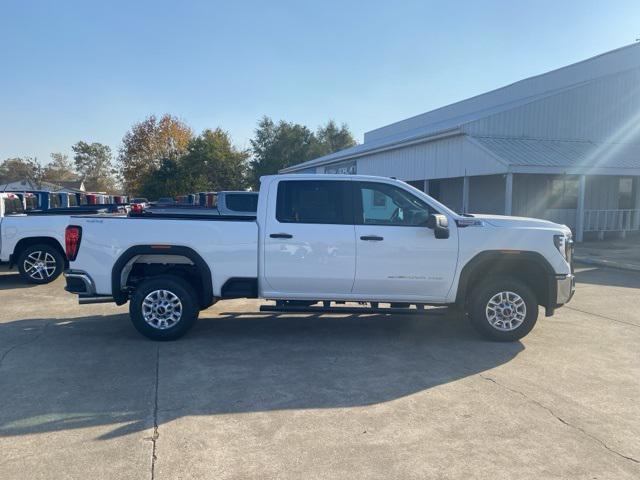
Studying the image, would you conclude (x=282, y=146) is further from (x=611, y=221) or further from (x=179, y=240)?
(x=179, y=240)

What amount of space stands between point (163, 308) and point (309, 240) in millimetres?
1974

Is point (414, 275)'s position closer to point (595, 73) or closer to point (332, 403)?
point (332, 403)

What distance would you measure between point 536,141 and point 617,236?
16.7ft

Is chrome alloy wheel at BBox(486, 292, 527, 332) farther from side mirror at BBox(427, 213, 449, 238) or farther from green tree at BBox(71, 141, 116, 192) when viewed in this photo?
green tree at BBox(71, 141, 116, 192)

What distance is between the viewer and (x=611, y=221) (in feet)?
62.0

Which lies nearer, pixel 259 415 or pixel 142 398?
pixel 259 415

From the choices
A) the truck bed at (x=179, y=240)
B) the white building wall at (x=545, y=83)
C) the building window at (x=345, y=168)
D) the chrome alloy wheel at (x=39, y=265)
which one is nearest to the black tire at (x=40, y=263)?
the chrome alloy wheel at (x=39, y=265)

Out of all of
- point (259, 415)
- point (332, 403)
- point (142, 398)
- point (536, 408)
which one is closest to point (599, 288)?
point (536, 408)

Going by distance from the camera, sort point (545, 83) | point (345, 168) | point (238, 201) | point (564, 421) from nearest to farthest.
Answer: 1. point (564, 421)
2. point (238, 201)
3. point (545, 83)
4. point (345, 168)

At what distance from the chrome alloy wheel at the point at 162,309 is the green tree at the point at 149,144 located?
4952 centimetres

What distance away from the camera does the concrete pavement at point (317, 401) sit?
3258mm

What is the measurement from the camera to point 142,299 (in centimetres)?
574

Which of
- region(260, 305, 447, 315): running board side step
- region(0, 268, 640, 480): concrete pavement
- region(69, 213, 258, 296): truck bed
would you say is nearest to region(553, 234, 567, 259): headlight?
region(0, 268, 640, 480): concrete pavement

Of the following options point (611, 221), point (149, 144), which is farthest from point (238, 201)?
point (149, 144)
